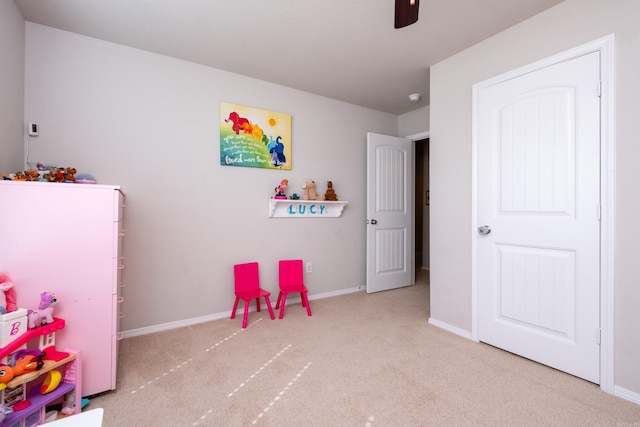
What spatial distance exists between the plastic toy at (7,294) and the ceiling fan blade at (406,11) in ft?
7.21

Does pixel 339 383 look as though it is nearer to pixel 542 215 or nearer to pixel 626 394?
pixel 626 394

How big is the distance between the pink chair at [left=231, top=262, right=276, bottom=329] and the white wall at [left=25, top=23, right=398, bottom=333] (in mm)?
109

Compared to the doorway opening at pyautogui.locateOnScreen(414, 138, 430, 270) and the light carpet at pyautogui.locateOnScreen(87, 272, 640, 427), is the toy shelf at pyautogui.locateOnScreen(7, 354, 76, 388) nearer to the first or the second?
the light carpet at pyautogui.locateOnScreen(87, 272, 640, 427)

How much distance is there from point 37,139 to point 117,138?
0.49m

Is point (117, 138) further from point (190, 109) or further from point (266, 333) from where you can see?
point (266, 333)

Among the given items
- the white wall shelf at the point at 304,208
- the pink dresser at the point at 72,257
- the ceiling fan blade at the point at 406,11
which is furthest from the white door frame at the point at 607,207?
the pink dresser at the point at 72,257

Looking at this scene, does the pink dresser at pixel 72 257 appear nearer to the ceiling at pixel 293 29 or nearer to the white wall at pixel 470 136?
the ceiling at pixel 293 29

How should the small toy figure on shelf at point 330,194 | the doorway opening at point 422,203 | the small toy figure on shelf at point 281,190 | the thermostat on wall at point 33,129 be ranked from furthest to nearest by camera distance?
the doorway opening at point 422,203
the small toy figure on shelf at point 330,194
the small toy figure on shelf at point 281,190
the thermostat on wall at point 33,129

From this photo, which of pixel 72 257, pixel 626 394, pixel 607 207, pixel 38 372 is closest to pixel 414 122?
Result: pixel 607 207

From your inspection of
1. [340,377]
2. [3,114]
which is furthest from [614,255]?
[3,114]

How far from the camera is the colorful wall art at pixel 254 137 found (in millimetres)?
2807

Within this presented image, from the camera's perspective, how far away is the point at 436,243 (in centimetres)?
265

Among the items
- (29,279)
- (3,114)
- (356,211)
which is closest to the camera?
(29,279)

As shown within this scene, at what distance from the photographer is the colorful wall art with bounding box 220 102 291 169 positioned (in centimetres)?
281
